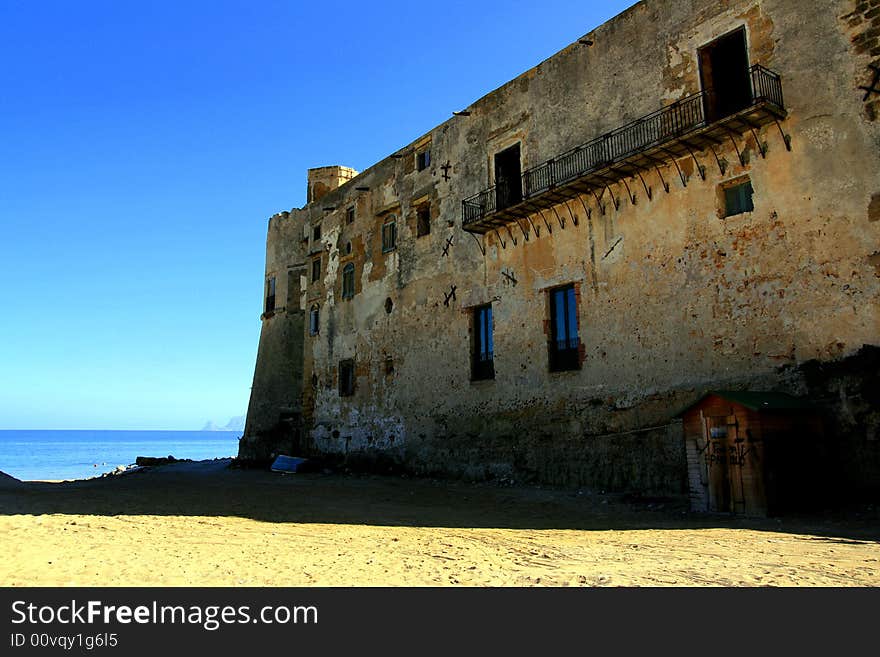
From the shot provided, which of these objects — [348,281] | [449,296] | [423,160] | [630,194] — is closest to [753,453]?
[630,194]

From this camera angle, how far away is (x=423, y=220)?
22156mm

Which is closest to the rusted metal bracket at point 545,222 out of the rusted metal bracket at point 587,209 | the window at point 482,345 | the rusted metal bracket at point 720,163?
the rusted metal bracket at point 587,209

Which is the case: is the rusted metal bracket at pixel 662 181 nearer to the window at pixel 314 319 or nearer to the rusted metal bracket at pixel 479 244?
the rusted metal bracket at pixel 479 244

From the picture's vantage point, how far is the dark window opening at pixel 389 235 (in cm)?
2330

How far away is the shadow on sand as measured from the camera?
10.2m

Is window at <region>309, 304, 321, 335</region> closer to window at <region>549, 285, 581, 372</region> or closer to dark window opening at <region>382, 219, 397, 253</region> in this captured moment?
dark window opening at <region>382, 219, 397, 253</region>

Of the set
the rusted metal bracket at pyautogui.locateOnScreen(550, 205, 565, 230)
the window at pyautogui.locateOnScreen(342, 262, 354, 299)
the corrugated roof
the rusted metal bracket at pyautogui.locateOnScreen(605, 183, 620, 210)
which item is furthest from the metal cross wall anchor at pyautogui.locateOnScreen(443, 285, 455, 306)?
the corrugated roof

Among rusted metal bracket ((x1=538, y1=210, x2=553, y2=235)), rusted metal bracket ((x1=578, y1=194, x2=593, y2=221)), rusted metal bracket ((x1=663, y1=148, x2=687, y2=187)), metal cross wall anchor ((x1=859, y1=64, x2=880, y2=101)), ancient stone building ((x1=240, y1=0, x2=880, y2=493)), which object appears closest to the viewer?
metal cross wall anchor ((x1=859, y1=64, x2=880, y2=101))

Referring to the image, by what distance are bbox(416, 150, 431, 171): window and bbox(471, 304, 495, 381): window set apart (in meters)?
5.80

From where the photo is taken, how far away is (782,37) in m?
12.8

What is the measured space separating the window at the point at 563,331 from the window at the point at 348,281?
33.3 ft

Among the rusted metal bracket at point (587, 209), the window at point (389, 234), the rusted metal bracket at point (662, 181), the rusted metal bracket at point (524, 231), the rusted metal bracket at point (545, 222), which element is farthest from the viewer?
the window at point (389, 234)

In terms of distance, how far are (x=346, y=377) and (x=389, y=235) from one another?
546 centimetres
